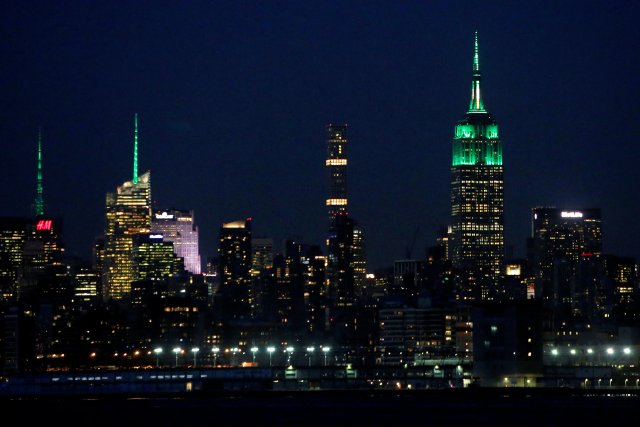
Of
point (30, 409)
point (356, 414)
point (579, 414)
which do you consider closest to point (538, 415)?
point (579, 414)

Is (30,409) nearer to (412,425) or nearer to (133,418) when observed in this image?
(133,418)

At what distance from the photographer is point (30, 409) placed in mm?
196375

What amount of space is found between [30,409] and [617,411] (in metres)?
57.3

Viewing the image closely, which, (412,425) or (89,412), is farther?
(89,412)

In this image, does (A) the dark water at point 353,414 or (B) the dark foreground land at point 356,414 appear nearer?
(A) the dark water at point 353,414

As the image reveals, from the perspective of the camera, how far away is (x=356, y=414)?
590 feet

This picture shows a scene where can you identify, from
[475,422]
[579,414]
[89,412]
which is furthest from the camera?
[89,412]

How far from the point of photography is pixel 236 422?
171875mm

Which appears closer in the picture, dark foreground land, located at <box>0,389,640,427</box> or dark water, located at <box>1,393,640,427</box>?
dark water, located at <box>1,393,640,427</box>

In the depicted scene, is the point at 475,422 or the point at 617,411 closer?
the point at 475,422

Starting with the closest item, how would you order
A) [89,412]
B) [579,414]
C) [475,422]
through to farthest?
[475,422] < [579,414] < [89,412]

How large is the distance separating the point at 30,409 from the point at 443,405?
4021 cm

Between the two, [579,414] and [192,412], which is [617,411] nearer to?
[579,414]

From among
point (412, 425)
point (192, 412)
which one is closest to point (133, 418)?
point (192, 412)
